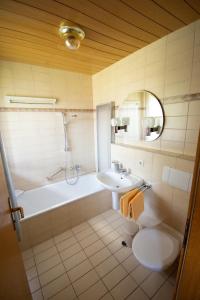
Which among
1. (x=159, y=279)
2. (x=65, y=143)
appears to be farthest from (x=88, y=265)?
(x=65, y=143)

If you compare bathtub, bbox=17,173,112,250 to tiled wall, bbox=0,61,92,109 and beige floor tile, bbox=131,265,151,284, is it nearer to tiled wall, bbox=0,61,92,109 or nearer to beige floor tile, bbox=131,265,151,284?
beige floor tile, bbox=131,265,151,284

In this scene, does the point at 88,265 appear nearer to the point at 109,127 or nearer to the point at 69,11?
the point at 109,127

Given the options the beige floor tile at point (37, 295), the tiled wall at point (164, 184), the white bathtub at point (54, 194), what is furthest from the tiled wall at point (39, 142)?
the beige floor tile at point (37, 295)

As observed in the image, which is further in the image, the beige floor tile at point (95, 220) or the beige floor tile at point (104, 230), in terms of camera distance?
the beige floor tile at point (95, 220)

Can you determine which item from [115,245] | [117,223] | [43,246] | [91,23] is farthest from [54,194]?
[91,23]

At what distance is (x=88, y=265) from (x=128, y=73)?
8.04ft

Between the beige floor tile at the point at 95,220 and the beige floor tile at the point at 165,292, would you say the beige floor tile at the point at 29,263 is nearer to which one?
the beige floor tile at the point at 95,220

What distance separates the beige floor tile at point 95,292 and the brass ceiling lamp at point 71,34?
7.92 feet

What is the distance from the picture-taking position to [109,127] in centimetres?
241

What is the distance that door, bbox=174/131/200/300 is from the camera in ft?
1.97

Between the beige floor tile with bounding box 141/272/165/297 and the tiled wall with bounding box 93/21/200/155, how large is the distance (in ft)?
4.39

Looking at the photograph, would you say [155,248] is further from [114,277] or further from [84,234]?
[84,234]

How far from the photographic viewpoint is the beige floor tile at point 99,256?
1630mm

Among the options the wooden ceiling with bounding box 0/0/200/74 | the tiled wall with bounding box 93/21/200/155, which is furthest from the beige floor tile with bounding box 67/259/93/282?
the wooden ceiling with bounding box 0/0/200/74
